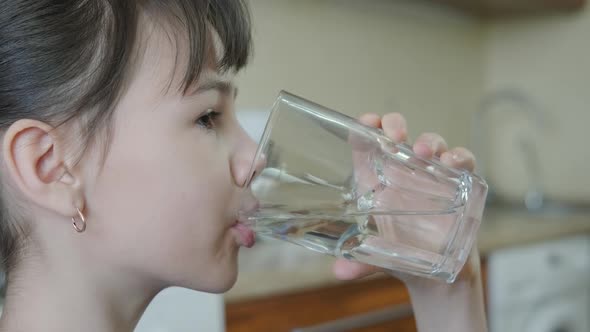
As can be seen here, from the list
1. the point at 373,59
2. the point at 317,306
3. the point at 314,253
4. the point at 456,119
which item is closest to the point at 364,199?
the point at 317,306

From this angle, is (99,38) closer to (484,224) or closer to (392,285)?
(392,285)

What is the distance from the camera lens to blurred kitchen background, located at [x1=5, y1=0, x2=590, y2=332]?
1.34 meters

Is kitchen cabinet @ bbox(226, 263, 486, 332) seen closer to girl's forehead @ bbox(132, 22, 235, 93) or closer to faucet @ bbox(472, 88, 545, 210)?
girl's forehead @ bbox(132, 22, 235, 93)

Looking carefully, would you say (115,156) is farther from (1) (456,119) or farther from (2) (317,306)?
(1) (456,119)

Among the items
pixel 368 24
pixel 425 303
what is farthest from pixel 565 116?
pixel 425 303

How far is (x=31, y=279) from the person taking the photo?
65 centimetres

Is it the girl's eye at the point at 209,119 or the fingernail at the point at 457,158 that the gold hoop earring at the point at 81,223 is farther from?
the fingernail at the point at 457,158

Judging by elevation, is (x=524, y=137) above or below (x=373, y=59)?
below

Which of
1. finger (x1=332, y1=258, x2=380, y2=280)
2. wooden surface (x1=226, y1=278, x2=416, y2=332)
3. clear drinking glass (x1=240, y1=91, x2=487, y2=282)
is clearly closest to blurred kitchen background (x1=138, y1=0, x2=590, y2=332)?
wooden surface (x1=226, y1=278, x2=416, y2=332)

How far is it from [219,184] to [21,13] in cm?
24

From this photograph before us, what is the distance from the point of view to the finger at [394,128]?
707 millimetres

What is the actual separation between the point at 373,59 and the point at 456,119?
22.2 inches

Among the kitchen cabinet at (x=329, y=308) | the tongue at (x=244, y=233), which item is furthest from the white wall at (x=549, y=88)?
the tongue at (x=244, y=233)

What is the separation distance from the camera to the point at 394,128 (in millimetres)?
714
